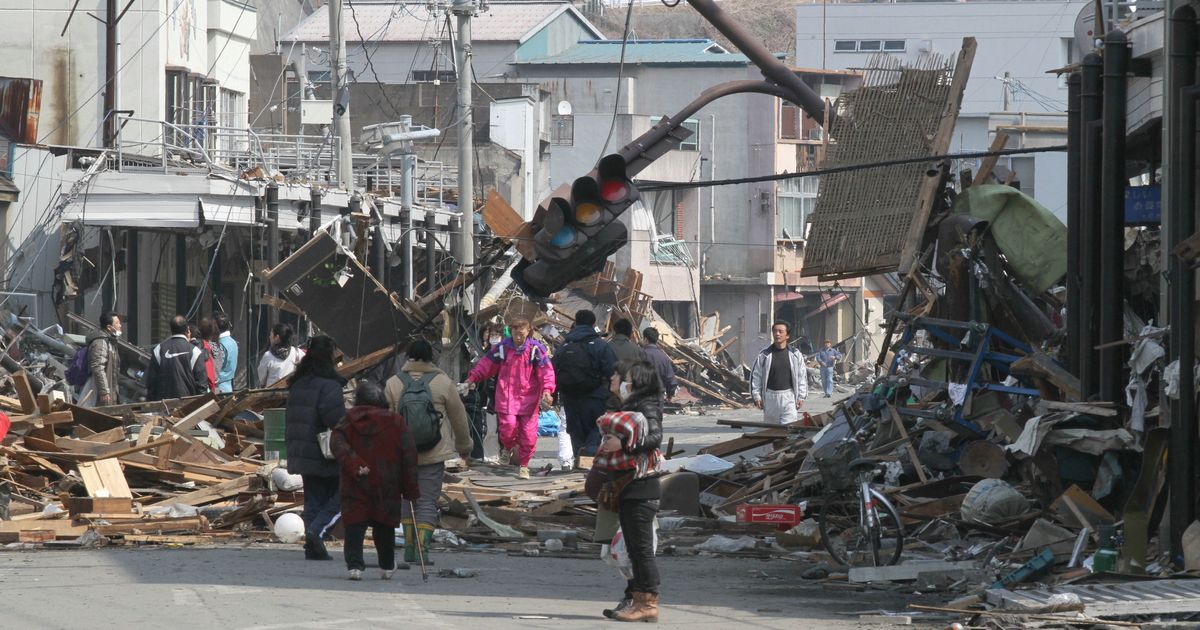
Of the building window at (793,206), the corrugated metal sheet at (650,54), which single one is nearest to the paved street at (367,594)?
the building window at (793,206)

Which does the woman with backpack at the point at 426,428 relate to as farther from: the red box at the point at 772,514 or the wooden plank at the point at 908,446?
the wooden plank at the point at 908,446

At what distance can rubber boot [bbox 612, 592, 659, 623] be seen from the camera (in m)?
9.00

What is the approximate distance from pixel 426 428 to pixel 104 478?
13.4 ft

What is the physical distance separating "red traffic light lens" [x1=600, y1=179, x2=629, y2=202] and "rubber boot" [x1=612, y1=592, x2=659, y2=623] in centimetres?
480

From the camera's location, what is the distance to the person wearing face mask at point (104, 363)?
19.2 metres

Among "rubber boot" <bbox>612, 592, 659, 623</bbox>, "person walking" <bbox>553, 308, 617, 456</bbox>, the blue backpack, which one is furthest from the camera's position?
the blue backpack

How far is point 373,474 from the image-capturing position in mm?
10500

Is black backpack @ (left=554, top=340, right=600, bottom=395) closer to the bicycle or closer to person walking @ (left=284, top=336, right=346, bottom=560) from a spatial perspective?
the bicycle

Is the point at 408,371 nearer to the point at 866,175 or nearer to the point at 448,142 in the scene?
the point at 866,175

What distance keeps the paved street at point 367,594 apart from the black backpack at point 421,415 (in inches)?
35.3

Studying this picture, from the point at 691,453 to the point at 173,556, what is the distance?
10.9 metres

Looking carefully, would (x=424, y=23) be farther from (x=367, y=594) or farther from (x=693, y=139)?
(x=367, y=594)

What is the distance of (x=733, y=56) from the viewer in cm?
6819

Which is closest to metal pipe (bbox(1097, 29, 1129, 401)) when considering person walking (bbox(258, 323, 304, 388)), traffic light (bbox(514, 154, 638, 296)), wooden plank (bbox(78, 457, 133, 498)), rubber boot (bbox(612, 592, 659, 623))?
traffic light (bbox(514, 154, 638, 296))
